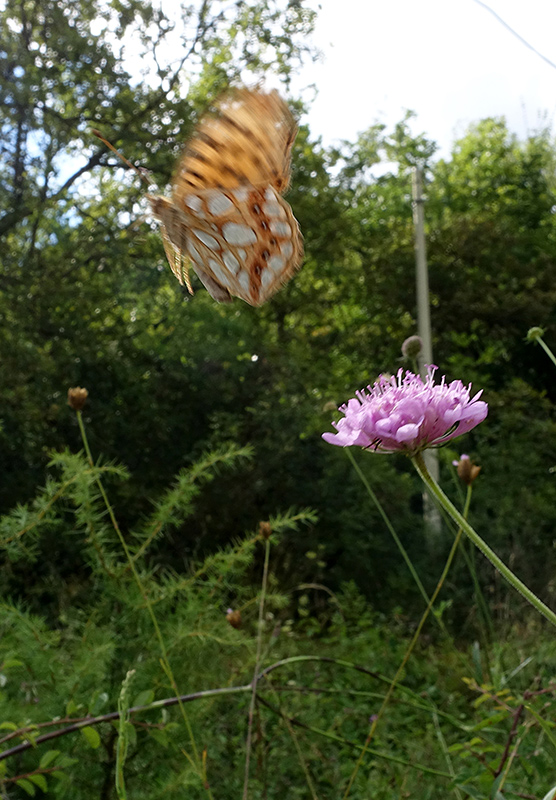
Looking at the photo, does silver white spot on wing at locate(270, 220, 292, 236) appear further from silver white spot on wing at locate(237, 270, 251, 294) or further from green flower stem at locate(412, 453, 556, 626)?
green flower stem at locate(412, 453, 556, 626)

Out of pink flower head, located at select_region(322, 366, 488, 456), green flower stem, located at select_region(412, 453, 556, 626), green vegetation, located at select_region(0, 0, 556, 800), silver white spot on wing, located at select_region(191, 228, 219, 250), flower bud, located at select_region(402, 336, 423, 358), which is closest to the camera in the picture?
green flower stem, located at select_region(412, 453, 556, 626)

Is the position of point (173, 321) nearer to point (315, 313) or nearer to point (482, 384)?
point (315, 313)

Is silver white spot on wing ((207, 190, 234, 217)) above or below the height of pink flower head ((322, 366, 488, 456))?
above

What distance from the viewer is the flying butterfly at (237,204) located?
31.4 inches

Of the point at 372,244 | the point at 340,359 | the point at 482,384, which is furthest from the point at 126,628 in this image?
the point at 372,244

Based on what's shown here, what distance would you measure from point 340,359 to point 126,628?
625 centimetres

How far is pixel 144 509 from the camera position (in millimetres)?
5375

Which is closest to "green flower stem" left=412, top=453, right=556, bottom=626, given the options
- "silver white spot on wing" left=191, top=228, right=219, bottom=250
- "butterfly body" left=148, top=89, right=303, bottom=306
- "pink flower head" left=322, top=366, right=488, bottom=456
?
"pink flower head" left=322, top=366, right=488, bottom=456

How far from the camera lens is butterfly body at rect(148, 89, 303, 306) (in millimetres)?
800

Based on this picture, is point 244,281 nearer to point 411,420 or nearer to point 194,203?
point 194,203

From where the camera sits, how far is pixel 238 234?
96 cm

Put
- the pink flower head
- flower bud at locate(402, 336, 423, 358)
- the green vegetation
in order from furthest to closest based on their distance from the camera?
the green vegetation → flower bud at locate(402, 336, 423, 358) → the pink flower head

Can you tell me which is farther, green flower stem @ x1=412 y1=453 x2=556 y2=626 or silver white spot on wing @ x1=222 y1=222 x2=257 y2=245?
silver white spot on wing @ x1=222 y1=222 x2=257 y2=245

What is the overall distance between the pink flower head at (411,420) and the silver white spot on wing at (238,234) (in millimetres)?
288
